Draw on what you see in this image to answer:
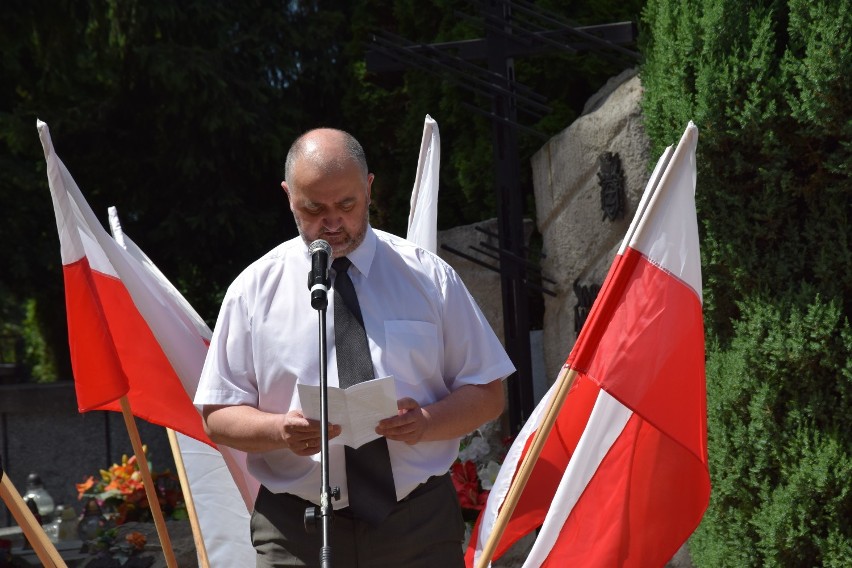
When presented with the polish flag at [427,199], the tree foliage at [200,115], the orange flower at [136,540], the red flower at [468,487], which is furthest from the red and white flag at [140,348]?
the tree foliage at [200,115]

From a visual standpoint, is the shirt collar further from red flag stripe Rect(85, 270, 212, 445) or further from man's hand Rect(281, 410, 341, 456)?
red flag stripe Rect(85, 270, 212, 445)

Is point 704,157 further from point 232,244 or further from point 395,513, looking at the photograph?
point 232,244

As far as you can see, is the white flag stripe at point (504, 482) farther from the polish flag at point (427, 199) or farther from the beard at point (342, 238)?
the beard at point (342, 238)

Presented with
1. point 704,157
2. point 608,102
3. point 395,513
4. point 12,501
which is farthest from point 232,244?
point 395,513

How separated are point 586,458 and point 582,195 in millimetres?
2799

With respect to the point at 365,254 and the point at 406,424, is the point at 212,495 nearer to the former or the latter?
the point at 365,254

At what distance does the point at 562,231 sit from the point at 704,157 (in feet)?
6.24

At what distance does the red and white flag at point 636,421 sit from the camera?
133 inches

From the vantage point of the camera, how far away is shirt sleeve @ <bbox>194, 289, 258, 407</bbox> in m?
2.93

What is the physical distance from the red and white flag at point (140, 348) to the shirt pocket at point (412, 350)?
109cm

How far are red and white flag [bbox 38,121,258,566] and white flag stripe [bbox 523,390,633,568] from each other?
35.6 inches

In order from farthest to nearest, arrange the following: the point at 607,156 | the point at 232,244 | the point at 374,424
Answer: the point at 232,244 < the point at 607,156 < the point at 374,424

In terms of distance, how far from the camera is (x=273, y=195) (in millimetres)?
9789

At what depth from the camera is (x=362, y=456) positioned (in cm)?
287
